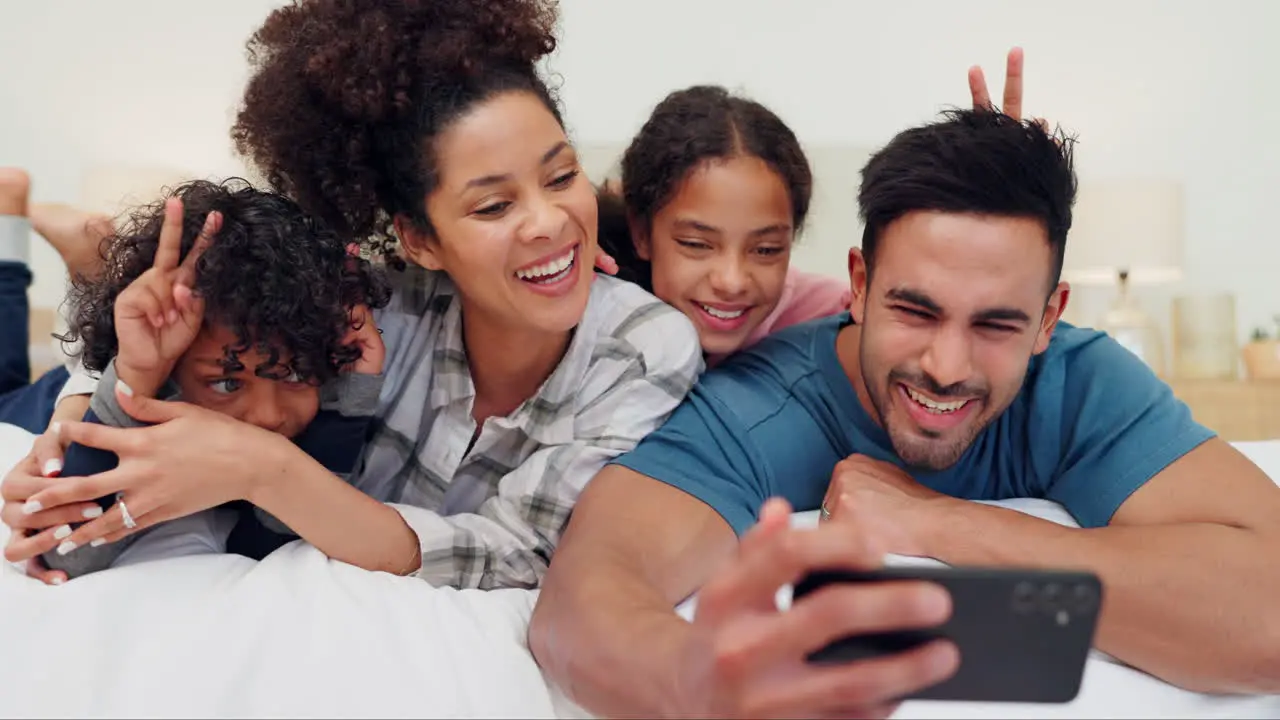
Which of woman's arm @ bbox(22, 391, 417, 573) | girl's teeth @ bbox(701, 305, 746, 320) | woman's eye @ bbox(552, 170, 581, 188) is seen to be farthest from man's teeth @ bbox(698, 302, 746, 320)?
woman's arm @ bbox(22, 391, 417, 573)

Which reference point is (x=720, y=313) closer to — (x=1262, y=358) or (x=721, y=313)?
(x=721, y=313)

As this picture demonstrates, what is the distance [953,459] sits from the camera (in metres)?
1.40

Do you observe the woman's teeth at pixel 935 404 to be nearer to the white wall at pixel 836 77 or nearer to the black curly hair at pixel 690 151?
the black curly hair at pixel 690 151

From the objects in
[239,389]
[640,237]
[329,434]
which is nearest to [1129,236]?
[640,237]

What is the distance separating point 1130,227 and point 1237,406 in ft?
2.25

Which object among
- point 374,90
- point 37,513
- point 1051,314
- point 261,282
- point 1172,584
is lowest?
point 1172,584

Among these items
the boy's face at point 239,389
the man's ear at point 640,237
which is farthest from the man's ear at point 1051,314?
the boy's face at point 239,389

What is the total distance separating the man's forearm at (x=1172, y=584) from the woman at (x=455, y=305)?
48cm

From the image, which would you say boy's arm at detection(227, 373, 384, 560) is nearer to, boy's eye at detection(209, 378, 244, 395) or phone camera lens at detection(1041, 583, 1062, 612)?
boy's eye at detection(209, 378, 244, 395)

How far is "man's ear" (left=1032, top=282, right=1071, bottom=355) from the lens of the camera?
143cm

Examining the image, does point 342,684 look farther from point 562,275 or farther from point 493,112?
point 493,112

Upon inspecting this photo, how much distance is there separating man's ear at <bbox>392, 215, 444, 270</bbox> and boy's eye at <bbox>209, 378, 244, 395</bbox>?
326 millimetres

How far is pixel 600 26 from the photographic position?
356 cm

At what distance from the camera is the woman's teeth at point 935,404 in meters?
1.35
